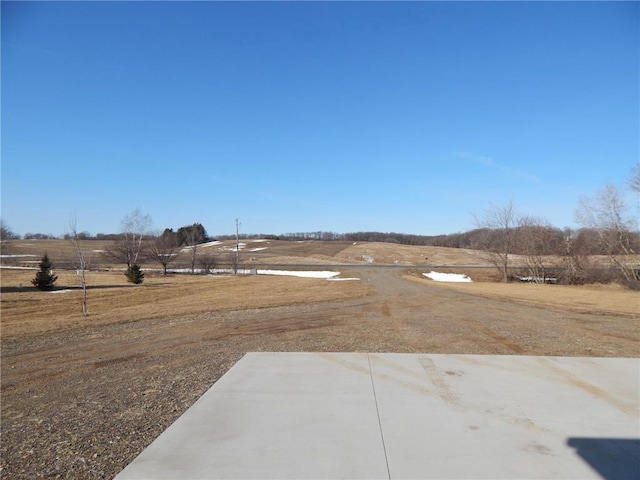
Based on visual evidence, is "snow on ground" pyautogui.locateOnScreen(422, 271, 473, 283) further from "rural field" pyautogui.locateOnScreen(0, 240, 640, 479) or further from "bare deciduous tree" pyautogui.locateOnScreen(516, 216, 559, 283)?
"rural field" pyautogui.locateOnScreen(0, 240, 640, 479)

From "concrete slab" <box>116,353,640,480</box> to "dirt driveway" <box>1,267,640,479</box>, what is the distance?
21.4 inches

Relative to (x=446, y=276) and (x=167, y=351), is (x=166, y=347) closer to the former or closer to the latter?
(x=167, y=351)

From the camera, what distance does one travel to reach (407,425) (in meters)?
3.85

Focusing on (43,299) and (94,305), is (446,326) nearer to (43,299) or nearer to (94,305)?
(94,305)

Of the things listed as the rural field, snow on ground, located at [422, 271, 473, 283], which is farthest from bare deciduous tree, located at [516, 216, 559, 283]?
the rural field

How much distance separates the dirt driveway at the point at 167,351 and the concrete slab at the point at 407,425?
21.4 inches

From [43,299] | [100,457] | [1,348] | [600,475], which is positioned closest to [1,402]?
[100,457]

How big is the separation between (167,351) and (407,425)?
16.4 ft

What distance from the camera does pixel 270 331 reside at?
920 cm

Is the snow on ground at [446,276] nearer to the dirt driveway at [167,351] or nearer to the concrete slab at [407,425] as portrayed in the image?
the dirt driveway at [167,351]

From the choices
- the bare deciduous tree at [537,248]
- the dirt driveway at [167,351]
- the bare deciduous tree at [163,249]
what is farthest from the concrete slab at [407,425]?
the bare deciduous tree at [163,249]

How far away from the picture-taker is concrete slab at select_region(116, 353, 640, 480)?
312cm

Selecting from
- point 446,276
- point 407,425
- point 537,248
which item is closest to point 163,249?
point 446,276

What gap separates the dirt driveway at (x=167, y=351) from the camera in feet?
12.2
